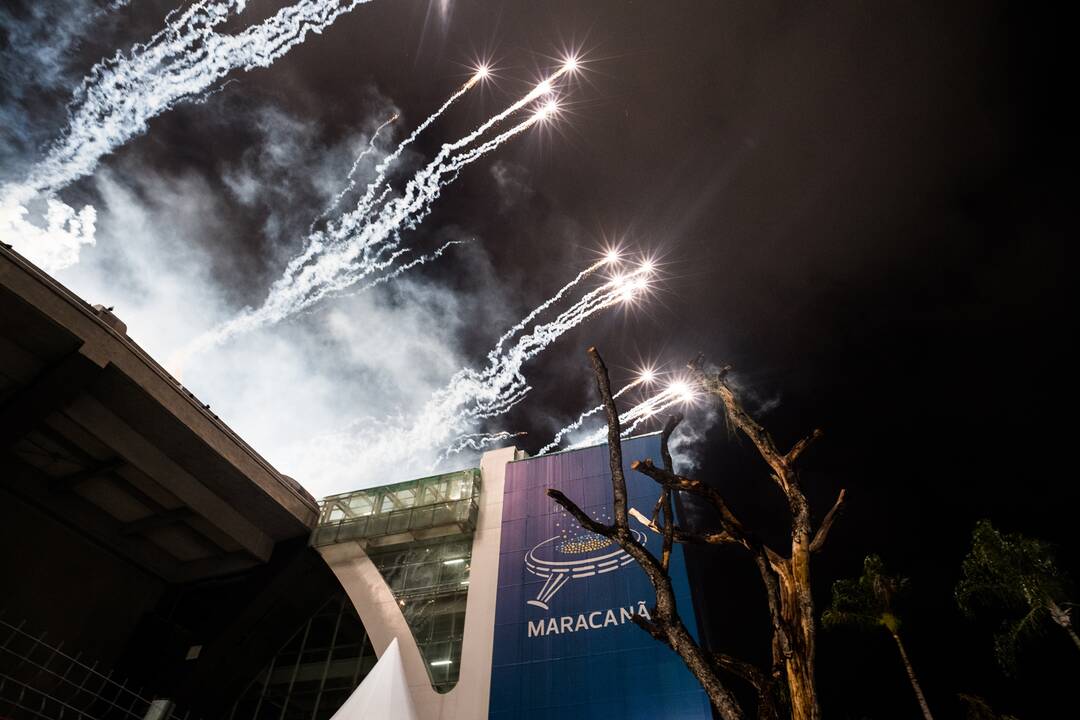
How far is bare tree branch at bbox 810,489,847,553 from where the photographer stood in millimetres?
4879

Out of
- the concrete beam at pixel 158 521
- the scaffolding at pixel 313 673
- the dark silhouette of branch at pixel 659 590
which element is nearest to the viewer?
the dark silhouette of branch at pixel 659 590

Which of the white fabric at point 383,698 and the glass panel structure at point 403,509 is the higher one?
the glass panel structure at point 403,509

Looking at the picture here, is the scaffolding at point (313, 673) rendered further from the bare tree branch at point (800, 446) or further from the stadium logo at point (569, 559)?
the bare tree branch at point (800, 446)

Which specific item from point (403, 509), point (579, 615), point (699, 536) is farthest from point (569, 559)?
point (699, 536)

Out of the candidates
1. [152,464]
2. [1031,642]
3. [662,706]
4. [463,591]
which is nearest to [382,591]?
[463,591]

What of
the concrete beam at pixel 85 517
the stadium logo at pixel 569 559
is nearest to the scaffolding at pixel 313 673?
the concrete beam at pixel 85 517

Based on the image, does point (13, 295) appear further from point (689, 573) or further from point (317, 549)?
point (689, 573)

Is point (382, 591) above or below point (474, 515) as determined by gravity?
below

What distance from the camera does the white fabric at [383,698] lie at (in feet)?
40.3

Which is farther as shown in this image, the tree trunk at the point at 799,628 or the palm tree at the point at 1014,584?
the palm tree at the point at 1014,584

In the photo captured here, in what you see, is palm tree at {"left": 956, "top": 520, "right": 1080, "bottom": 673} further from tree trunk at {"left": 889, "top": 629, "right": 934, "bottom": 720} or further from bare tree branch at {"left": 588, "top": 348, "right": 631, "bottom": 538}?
bare tree branch at {"left": 588, "top": 348, "right": 631, "bottom": 538}

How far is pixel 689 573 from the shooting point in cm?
2103

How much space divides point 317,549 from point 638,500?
45.7ft

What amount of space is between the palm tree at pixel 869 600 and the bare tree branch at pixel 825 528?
24783 mm
